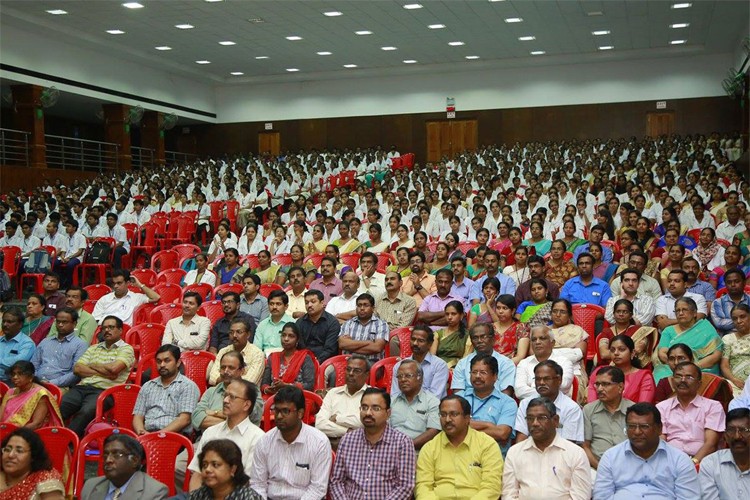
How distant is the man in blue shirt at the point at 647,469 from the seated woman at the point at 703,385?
2.53 feet

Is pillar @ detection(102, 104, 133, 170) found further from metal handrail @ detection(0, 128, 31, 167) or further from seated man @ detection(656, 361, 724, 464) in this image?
seated man @ detection(656, 361, 724, 464)

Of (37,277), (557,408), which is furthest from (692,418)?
(37,277)

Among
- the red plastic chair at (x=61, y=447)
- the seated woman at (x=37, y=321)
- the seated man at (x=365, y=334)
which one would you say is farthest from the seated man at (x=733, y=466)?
the seated woman at (x=37, y=321)

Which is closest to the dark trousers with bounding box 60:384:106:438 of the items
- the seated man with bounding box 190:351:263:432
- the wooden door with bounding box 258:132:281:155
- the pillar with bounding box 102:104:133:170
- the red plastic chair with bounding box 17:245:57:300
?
the seated man with bounding box 190:351:263:432

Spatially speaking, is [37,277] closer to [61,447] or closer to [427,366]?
[61,447]

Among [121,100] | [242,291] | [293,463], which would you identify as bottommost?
[293,463]

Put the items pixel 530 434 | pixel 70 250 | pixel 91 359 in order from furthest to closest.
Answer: pixel 70 250 → pixel 91 359 → pixel 530 434

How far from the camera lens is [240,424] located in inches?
172

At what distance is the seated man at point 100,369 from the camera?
221 inches

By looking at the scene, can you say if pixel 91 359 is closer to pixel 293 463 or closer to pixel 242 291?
pixel 242 291

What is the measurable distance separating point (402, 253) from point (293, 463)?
3.93 metres

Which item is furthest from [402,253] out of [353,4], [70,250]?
[353,4]

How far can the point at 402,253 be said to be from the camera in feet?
25.7

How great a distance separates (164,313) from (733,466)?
5018 mm
